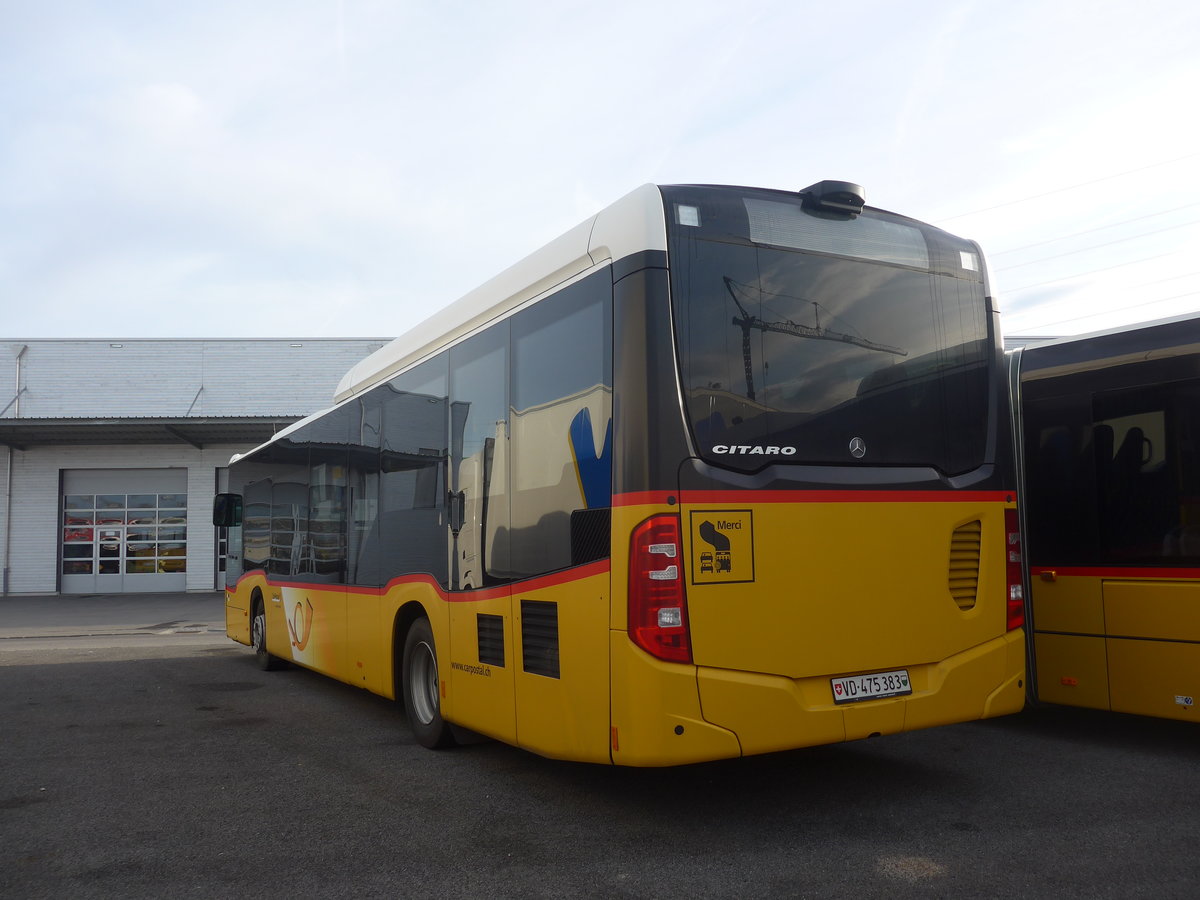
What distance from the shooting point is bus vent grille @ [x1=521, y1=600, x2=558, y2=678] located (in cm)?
518

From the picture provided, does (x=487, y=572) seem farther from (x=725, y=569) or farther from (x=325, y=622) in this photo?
(x=325, y=622)

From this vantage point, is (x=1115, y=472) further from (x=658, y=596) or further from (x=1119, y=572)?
(x=658, y=596)

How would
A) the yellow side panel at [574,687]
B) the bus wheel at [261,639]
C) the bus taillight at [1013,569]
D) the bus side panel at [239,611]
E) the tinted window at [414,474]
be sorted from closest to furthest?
the yellow side panel at [574,687]
the bus taillight at [1013,569]
the tinted window at [414,474]
the bus wheel at [261,639]
the bus side panel at [239,611]

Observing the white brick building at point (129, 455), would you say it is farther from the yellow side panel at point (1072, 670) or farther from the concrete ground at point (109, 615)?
the yellow side panel at point (1072, 670)

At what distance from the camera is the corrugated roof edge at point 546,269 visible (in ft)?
15.8

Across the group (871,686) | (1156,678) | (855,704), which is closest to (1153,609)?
(1156,678)

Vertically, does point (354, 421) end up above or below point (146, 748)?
above

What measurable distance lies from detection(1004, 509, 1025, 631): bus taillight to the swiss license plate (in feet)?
2.96

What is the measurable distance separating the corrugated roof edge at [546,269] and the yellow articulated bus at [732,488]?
0.02 metres

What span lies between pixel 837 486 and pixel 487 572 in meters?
2.17

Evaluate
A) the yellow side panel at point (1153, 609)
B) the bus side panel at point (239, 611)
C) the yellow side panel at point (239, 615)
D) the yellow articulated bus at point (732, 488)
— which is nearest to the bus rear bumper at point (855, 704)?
the yellow articulated bus at point (732, 488)

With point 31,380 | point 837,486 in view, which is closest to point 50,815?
point 837,486

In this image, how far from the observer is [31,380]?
3020cm

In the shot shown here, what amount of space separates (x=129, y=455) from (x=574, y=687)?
28802 millimetres
